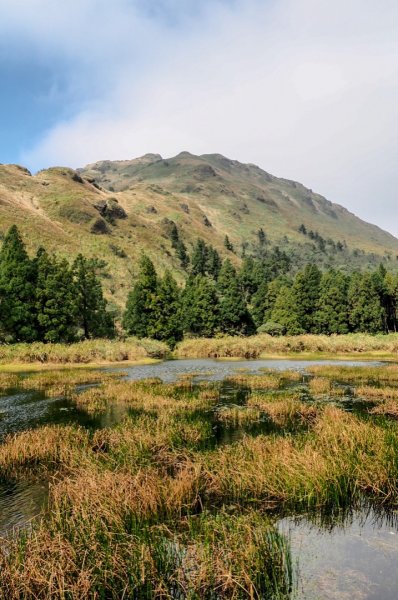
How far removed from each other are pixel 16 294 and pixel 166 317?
25219mm

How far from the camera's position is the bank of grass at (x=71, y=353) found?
159ft

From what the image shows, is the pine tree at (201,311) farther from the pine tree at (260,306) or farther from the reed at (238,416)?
the reed at (238,416)

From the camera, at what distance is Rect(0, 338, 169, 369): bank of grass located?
48.5 meters

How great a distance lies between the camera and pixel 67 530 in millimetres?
8297

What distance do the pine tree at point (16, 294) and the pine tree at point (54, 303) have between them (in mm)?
1079

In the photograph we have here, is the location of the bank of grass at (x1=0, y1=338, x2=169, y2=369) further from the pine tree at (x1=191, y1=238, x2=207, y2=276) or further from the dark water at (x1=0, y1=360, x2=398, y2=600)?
the pine tree at (x1=191, y1=238, x2=207, y2=276)

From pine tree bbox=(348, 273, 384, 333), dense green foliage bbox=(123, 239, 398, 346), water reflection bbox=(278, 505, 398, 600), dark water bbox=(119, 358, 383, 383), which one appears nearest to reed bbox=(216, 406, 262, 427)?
water reflection bbox=(278, 505, 398, 600)

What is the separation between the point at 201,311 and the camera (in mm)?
83125

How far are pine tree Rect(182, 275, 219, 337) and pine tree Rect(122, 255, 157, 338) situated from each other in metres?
11.7

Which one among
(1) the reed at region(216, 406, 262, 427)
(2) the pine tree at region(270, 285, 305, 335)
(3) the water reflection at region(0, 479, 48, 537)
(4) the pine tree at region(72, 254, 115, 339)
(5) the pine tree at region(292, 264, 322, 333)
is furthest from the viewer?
(5) the pine tree at region(292, 264, 322, 333)

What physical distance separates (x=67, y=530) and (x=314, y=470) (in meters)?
5.89

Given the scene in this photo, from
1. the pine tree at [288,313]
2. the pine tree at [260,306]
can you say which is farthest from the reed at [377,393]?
the pine tree at [260,306]

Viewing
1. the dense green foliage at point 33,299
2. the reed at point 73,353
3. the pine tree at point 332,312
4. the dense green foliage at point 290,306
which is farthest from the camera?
the pine tree at point 332,312

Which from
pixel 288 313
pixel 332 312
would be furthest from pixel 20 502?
pixel 332 312
